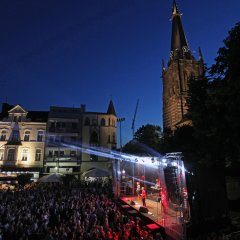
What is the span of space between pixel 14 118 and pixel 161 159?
35476 mm

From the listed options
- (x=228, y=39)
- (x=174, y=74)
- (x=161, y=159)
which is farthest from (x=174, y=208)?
(x=174, y=74)

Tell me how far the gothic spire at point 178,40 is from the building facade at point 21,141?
45.6 m

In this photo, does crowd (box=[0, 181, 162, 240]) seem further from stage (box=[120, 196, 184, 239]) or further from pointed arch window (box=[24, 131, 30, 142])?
pointed arch window (box=[24, 131, 30, 142])

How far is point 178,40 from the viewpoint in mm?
74500

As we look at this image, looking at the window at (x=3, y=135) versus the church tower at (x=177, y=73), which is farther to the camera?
the church tower at (x=177, y=73)

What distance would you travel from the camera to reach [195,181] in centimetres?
1489

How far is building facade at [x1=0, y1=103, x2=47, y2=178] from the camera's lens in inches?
1621

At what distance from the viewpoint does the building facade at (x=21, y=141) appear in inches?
1621

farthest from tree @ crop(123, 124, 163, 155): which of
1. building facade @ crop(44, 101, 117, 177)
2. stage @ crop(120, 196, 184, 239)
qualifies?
stage @ crop(120, 196, 184, 239)

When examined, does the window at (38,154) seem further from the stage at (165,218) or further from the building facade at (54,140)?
the stage at (165,218)

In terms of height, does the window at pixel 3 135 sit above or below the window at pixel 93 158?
above

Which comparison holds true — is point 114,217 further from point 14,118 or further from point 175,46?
point 175,46

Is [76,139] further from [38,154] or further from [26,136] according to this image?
[26,136]

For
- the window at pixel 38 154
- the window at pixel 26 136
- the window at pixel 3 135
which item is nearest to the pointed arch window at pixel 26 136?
the window at pixel 26 136
